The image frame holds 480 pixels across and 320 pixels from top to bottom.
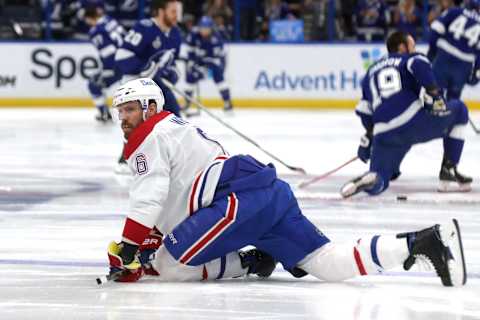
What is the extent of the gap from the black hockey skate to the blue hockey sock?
131 inches

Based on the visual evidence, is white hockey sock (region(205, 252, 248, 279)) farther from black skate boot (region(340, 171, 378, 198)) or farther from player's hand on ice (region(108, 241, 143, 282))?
black skate boot (region(340, 171, 378, 198))

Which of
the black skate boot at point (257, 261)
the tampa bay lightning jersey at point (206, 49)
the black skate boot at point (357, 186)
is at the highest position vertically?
the black skate boot at point (257, 261)

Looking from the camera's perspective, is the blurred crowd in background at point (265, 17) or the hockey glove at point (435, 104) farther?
the blurred crowd in background at point (265, 17)

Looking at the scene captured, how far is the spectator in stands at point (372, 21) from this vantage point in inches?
620

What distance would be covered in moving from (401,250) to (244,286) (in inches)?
22.5

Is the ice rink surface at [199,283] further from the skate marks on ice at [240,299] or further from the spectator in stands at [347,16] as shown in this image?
the spectator in stands at [347,16]

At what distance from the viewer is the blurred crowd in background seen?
51.4 feet

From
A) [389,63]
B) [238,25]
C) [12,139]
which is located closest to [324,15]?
[238,25]

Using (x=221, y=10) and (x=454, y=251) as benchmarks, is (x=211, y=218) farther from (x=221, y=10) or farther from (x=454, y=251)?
(x=221, y=10)

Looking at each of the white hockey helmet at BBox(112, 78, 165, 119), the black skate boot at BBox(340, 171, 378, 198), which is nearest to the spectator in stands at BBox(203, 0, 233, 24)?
the black skate boot at BBox(340, 171, 378, 198)

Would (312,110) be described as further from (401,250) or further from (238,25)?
(401,250)

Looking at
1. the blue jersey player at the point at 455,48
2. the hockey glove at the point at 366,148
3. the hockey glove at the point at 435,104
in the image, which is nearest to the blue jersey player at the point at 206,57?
the blue jersey player at the point at 455,48

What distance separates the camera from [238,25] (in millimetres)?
15906

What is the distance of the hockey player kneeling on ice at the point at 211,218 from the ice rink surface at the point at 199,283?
9cm
